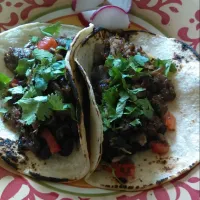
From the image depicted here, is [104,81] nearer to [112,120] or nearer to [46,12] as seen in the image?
[112,120]

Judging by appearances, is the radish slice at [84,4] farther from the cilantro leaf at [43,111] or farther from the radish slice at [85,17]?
the cilantro leaf at [43,111]

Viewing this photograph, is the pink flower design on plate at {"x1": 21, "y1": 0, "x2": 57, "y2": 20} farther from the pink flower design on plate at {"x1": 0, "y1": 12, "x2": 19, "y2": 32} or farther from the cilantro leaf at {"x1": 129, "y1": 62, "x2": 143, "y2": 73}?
the cilantro leaf at {"x1": 129, "y1": 62, "x2": 143, "y2": 73}

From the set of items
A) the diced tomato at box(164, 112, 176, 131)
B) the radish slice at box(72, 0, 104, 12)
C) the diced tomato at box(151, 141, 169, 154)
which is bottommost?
the diced tomato at box(151, 141, 169, 154)

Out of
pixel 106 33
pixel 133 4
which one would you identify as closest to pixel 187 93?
pixel 106 33

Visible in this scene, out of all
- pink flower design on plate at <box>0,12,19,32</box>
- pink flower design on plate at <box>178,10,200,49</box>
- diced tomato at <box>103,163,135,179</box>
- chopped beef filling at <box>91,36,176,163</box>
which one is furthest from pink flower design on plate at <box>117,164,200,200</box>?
pink flower design on plate at <box>0,12,19,32</box>

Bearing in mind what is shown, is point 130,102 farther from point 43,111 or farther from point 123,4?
point 123,4

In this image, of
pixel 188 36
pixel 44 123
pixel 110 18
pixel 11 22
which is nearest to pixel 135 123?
pixel 44 123

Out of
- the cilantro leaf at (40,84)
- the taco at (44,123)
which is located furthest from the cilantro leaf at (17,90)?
the cilantro leaf at (40,84)

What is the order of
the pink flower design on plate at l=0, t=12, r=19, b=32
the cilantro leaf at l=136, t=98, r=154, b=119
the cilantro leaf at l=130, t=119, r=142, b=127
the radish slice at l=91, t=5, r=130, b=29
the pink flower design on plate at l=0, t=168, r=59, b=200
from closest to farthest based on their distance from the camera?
the pink flower design on plate at l=0, t=168, r=59, b=200
the cilantro leaf at l=130, t=119, r=142, b=127
the cilantro leaf at l=136, t=98, r=154, b=119
the radish slice at l=91, t=5, r=130, b=29
the pink flower design on plate at l=0, t=12, r=19, b=32
